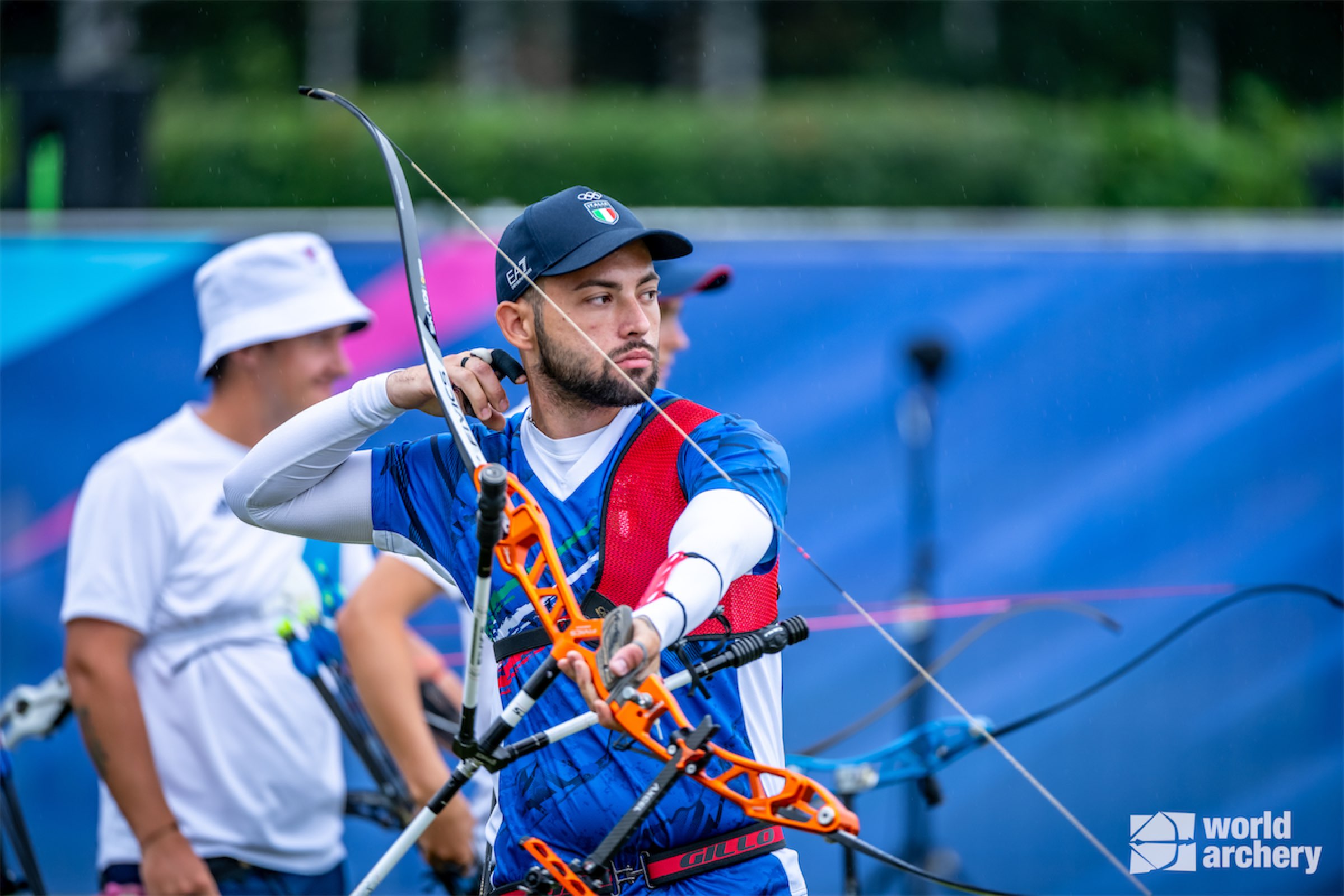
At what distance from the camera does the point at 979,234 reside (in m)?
4.91

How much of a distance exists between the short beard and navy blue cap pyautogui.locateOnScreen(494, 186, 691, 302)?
0.34ft

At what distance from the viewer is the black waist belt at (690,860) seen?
7.46ft

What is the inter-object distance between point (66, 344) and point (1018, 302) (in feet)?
10.8

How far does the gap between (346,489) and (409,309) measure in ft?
8.00

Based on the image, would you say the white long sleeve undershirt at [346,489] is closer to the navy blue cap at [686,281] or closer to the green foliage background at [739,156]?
the navy blue cap at [686,281]

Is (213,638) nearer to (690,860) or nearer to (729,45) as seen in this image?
(690,860)

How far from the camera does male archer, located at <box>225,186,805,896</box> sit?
2.29 metres

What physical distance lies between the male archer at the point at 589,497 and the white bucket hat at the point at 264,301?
4.09 feet

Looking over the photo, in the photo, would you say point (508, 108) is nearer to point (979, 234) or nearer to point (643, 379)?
Result: point (979, 234)

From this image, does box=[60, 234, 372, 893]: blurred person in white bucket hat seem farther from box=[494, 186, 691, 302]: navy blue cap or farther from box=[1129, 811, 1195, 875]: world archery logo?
box=[1129, 811, 1195, 875]: world archery logo

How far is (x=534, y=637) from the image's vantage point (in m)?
2.39

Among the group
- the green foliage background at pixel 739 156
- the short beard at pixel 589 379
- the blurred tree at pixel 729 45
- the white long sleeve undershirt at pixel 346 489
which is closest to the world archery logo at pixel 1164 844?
the white long sleeve undershirt at pixel 346 489

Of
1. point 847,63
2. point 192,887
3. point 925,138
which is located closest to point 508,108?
point 925,138

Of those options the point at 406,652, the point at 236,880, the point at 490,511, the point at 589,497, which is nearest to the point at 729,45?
the point at 406,652
